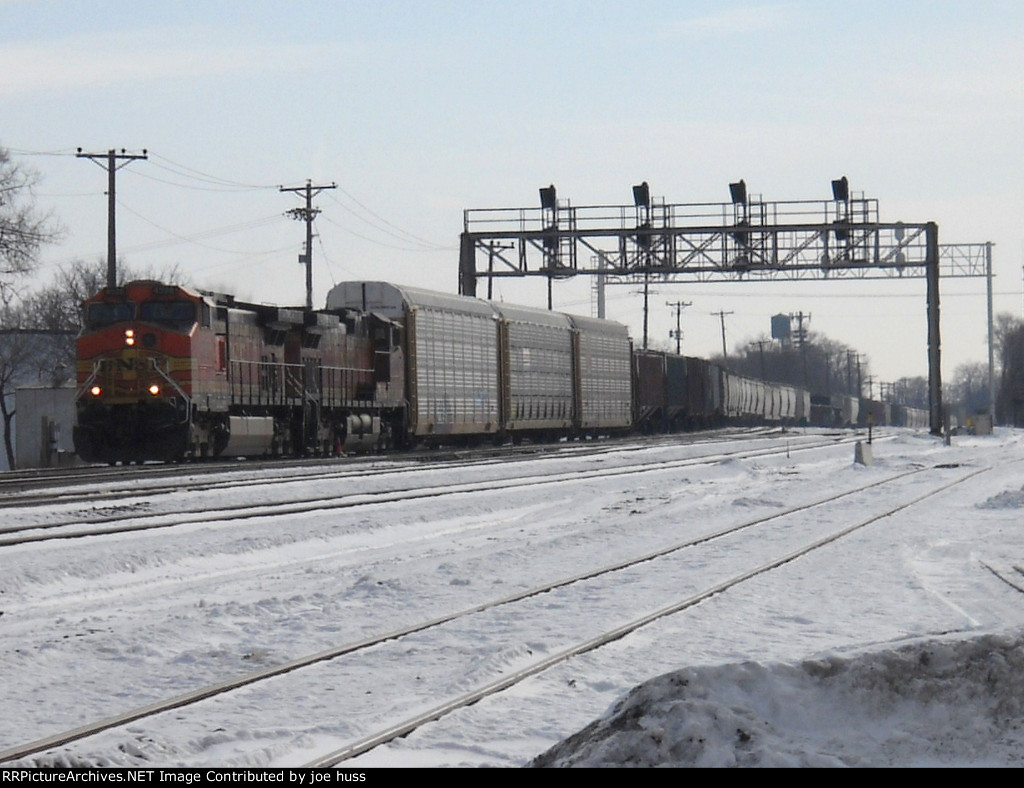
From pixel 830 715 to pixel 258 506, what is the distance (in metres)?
12.4

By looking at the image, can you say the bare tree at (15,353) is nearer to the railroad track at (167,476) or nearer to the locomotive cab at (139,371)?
the railroad track at (167,476)

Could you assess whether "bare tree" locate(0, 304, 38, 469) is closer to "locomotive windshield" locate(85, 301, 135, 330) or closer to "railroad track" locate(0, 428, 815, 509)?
"railroad track" locate(0, 428, 815, 509)

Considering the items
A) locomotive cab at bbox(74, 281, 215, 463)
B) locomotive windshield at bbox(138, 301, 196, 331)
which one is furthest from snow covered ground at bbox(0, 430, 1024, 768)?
locomotive windshield at bbox(138, 301, 196, 331)

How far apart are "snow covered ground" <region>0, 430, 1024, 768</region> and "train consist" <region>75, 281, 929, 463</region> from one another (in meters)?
6.09

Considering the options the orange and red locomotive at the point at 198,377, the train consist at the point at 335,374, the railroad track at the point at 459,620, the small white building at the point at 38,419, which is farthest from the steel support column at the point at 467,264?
the railroad track at the point at 459,620

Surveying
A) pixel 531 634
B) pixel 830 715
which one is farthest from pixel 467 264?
pixel 830 715

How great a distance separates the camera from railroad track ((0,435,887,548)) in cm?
1452

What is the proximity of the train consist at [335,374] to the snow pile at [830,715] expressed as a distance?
2071cm

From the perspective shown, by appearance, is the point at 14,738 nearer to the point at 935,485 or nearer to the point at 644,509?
the point at 644,509

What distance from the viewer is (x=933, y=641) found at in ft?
21.0

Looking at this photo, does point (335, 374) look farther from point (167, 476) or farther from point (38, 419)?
point (38, 419)

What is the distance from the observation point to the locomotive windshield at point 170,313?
25875 millimetres

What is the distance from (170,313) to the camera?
26.0 m

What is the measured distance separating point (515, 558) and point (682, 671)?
26.7ft
